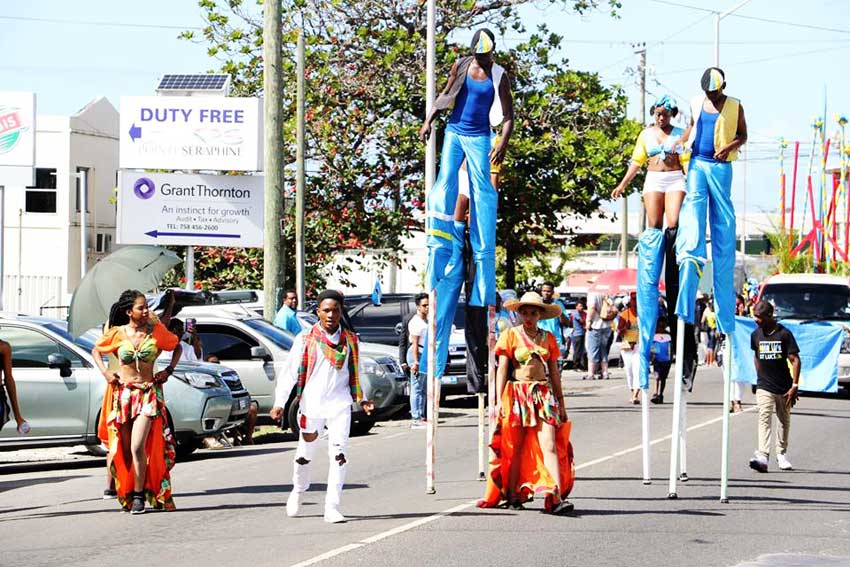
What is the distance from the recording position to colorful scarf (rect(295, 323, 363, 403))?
36.8ft

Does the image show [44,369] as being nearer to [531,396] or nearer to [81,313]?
[81,313]

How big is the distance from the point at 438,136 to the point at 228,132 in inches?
172

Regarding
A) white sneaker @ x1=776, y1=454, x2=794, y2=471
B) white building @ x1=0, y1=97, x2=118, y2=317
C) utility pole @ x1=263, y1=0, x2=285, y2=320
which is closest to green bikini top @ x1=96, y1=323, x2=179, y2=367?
white sneaker @ x1=776, y1=454, x2=794, y2=471

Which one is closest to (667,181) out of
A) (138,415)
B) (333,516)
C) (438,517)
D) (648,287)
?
(648,287)

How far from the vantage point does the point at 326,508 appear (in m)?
11.1

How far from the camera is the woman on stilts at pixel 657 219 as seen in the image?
12.9 metres

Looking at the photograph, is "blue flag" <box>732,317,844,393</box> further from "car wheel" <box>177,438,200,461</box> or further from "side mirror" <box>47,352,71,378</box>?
"side mirror" <box>47,352,71,378</box>

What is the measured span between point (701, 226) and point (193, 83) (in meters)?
16.9

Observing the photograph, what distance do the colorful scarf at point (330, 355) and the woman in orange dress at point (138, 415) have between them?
62.4 inches

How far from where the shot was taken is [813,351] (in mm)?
25297

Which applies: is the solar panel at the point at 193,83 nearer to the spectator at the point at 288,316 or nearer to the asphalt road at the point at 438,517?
the spectator at the point at 288,316

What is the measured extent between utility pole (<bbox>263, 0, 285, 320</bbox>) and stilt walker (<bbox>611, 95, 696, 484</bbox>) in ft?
30.7

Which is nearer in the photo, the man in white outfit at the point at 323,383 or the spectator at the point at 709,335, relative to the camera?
the man in white outfit at the point at 323,383

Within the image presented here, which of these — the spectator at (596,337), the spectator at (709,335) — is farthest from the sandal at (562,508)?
the spectator at (709,335)
